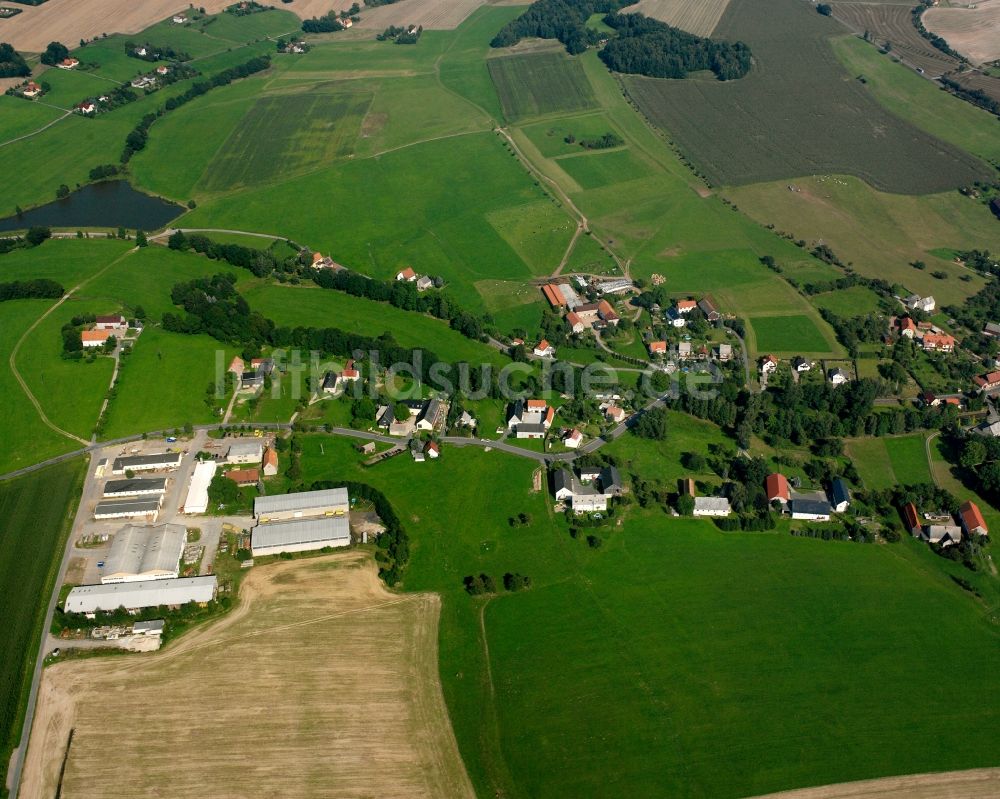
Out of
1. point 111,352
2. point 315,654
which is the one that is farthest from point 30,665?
point 111,352

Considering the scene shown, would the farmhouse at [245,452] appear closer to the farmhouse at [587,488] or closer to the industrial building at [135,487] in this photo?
the industrial building at [135,487]

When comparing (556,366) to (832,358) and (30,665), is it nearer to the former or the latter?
(832,358)

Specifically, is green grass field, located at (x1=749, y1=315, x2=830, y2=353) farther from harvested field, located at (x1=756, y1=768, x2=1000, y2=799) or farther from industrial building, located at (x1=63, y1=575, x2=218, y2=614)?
industrial building, located at (x1=63, y1=575, x2=218, y2=614)

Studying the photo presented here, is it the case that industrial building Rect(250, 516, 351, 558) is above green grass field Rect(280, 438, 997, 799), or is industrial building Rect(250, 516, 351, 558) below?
above

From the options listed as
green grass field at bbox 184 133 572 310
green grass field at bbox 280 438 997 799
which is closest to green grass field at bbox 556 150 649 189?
green grass field at bbox 184 133 572 310

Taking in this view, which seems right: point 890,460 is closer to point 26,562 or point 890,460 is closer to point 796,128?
point 26,562
